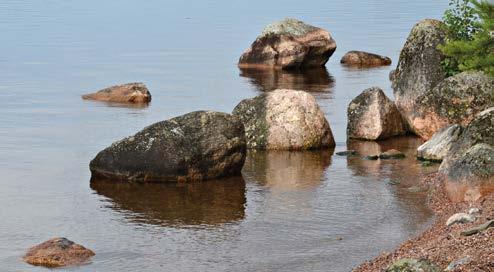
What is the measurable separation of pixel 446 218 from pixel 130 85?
74.5ft

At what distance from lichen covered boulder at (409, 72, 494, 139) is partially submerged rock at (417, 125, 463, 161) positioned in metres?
1.67

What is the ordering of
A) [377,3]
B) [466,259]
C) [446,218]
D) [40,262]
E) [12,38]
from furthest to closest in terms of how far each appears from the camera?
[377,3]
[12,38]
[446,218]
[40,262]
[466,259]

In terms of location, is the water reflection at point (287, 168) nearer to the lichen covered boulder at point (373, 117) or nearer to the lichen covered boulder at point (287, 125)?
the lichen covered boulder at point (287, 125)

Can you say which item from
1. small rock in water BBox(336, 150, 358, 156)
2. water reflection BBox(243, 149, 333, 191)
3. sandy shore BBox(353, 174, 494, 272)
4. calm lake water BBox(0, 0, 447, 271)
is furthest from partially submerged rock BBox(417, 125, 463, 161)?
sandy shore BBox(353, 174, 494, 272)

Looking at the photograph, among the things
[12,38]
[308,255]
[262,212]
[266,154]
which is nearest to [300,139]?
[266,154]

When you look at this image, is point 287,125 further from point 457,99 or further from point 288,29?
point 288,29

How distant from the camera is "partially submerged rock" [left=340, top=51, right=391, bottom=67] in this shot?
192ft

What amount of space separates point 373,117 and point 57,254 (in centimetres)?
1493

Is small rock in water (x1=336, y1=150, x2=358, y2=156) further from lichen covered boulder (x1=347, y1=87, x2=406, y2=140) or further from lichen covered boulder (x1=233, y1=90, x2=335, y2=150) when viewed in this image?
lichen covered boulder (x1=347, y1=87, x2=406, y2=140)

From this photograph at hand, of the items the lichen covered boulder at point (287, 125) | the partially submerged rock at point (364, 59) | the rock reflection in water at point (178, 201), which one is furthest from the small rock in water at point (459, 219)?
the partially submerged rock at point (364, 59)

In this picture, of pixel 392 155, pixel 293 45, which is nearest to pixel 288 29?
pixel 293 45

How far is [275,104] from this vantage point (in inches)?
1336

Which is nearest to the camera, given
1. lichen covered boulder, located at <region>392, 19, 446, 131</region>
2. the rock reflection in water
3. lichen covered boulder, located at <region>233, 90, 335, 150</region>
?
the rock reflection in water

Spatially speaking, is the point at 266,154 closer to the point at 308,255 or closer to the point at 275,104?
the point at 275,104
